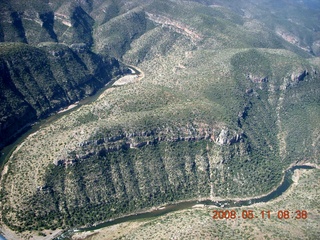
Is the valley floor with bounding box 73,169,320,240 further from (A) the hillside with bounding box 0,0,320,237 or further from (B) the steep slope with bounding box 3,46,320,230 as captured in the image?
(B) the steep slope with bounding box 3,46,320,230

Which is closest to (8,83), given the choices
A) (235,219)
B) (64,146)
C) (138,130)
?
(64,146)

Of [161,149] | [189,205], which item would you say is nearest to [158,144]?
[161,149]

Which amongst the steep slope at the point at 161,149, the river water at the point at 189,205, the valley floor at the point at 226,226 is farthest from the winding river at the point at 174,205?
the valley floor at the point at 226,226

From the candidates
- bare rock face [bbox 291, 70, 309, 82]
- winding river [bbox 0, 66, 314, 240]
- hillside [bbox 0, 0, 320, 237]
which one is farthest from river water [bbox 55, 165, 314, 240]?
bare rock face [bbox 291, 70, 309, 82]

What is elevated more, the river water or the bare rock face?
the bare rock face
